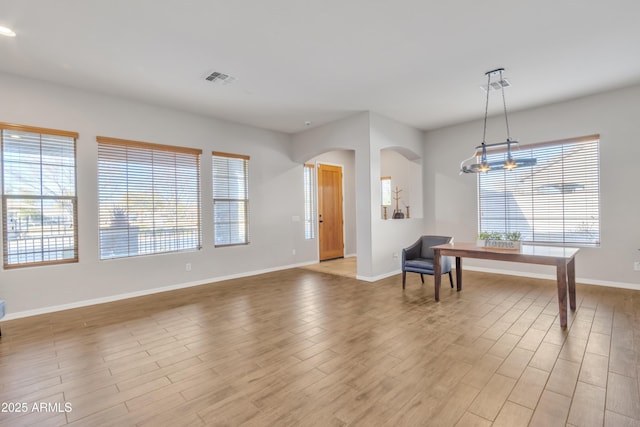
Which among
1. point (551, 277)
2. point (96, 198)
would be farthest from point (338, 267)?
point (96, 198)

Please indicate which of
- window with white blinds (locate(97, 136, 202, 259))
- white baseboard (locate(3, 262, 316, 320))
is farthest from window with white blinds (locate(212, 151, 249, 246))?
white baseboard (locate(3, 262, 316, 320))

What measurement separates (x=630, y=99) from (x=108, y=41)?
6.69 metres

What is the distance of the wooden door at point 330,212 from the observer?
7469mm

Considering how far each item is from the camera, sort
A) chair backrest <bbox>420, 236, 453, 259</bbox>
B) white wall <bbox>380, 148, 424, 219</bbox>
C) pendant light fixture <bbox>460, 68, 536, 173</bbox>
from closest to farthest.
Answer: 1. pendant light fixture <bbox>460, 68, 536, 173</bbox>
2. chair backrest <bbox>420, 236, 453, 259</bbox>
3. white wall <bbox>380, 148, 424, 219</bbox>

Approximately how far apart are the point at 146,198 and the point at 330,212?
4262 millimetres

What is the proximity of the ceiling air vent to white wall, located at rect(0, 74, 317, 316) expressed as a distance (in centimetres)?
153

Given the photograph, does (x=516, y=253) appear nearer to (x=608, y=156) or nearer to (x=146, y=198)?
(x=608, y=156)

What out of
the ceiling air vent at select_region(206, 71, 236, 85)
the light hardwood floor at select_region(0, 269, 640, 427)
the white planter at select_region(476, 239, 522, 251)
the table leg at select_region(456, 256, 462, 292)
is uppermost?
the ceiling air vent at select_region(206, 71, 236, 85)

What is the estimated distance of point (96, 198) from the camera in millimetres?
4227

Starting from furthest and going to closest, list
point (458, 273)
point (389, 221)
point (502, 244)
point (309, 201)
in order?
point (309, 201) < point (389, 221) < point (458, 273) < point (502, 244)

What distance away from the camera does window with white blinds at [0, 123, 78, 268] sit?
364 cm

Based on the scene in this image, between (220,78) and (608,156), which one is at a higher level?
(220,78)

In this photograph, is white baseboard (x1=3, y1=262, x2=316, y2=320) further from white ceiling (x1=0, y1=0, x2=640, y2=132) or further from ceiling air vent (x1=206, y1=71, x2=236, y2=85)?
→ ceiling air vent (x1=206, y1=71, x2=236, y2=85)

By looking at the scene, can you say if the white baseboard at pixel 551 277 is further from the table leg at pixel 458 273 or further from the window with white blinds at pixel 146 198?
the window with white blinds at pixel 146 198
